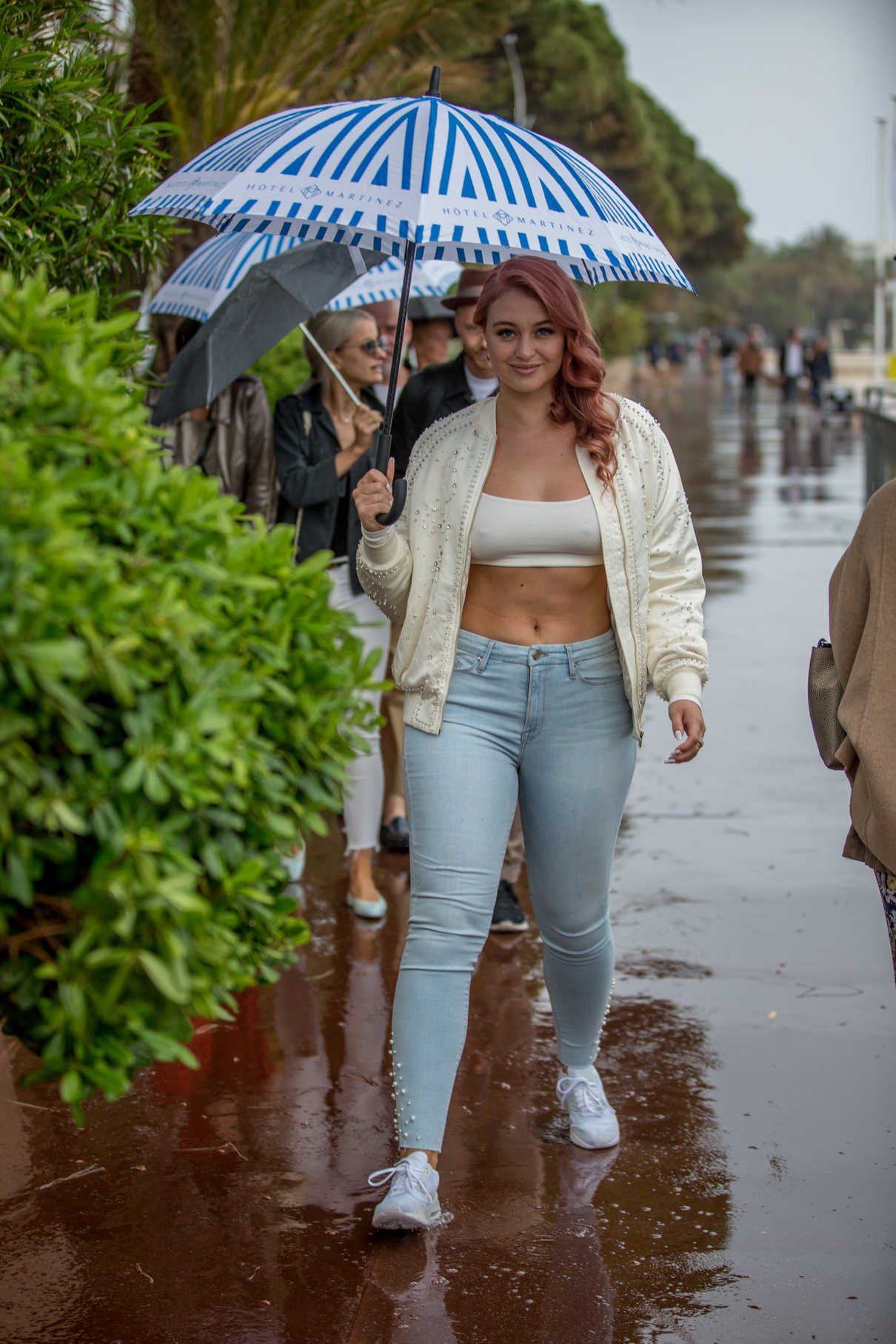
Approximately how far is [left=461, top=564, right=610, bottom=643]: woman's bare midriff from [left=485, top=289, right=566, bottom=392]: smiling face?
44 centimetres

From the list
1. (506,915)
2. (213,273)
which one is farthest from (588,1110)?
(213,273)

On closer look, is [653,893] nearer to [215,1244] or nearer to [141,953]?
[215,1244]

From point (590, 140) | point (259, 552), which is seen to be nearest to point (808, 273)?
point (590, 140)

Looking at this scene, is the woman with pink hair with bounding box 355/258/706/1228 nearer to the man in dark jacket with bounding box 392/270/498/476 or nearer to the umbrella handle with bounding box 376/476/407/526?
the umbrella handle with bounding box 376/476/407/526

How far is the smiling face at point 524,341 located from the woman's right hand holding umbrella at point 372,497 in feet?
1.26

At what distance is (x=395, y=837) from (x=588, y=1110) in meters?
2.56

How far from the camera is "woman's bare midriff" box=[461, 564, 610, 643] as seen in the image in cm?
371

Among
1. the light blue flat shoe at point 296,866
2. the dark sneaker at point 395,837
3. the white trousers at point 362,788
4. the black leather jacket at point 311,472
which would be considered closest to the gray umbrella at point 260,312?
the black leather jacket at point 311,472

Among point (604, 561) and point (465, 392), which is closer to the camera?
point (604, 561)

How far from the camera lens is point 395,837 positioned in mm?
6445

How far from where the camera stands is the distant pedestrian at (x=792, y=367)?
34.9 metres

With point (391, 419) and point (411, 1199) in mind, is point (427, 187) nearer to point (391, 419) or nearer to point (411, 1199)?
point (391, 419)

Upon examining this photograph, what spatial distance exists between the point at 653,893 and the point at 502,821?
93.0 inches

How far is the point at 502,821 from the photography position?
12.1 feet
